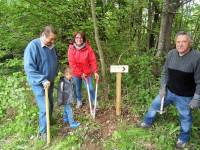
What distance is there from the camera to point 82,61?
6184 mm

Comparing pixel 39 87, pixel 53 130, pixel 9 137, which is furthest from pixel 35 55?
pixel 9 137

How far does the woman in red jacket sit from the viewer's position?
6.09m

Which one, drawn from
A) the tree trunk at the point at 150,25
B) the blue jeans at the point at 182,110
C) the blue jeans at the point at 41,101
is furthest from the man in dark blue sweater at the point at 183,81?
the tree trunk at the point at 150,25

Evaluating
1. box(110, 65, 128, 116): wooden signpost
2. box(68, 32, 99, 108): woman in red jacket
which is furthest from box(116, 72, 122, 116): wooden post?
box(68, 32, 99, 108): woman in red jacket

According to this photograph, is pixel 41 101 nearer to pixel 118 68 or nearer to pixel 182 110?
pixel 118 68

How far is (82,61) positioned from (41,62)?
3.83 ft

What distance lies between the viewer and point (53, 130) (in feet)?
19.3

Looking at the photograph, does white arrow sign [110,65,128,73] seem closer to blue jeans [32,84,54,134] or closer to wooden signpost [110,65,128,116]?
wooden signpost [110,65,128,116]

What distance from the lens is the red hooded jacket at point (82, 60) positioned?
616 centimetres

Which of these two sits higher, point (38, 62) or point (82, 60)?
point (38, 62)

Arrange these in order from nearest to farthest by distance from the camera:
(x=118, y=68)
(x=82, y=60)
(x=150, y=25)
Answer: (x=118, y=68)
(x=82, y=60)
(x=150, y=25)

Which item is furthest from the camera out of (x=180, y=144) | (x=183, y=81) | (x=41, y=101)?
(x=180, y=144)

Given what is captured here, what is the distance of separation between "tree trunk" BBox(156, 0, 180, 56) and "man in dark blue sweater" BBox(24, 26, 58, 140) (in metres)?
2.62

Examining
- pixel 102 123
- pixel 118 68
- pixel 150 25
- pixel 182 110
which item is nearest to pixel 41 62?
pixel 118 68
